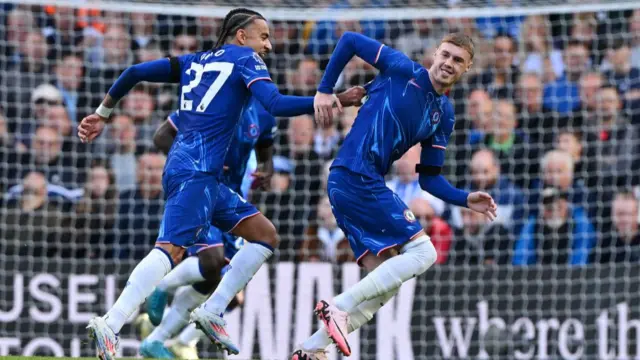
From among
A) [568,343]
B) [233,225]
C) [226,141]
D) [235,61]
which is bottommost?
[568,343]

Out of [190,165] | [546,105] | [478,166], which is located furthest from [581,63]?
[190,165]

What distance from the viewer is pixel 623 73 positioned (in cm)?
→ 1182

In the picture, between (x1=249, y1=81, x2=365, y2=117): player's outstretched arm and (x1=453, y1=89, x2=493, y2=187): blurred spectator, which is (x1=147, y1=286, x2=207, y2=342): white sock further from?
(x1=453, y1=89, x2=493, y2=187): blurred spectator

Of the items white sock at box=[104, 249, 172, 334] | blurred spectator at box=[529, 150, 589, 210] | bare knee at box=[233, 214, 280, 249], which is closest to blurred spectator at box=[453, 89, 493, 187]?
blurred spectator at box=[529, 150, 589, 210]

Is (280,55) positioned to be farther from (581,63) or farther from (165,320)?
(165,320)

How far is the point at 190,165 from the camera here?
273 inches

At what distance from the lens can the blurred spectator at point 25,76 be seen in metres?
11.7

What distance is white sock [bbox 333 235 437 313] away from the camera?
6.73m

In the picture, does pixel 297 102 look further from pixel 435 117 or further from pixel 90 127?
pixel 90 127

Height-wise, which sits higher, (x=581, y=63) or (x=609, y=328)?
(x=581, y=63)

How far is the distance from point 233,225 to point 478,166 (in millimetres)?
4312

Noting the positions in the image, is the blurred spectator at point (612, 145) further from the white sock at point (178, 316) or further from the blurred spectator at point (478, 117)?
the white sock at point (178, 316)

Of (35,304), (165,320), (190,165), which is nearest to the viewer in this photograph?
(190,165)

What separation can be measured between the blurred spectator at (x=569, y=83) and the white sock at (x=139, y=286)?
594cm
